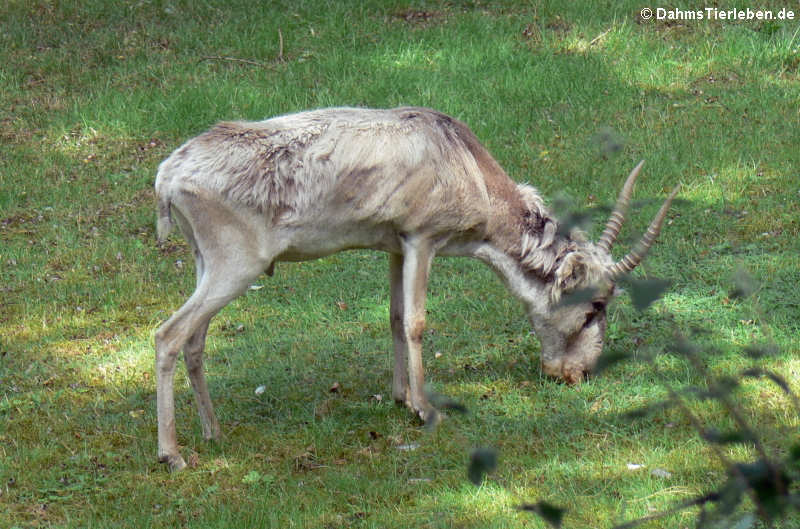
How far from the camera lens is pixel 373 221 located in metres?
6.09

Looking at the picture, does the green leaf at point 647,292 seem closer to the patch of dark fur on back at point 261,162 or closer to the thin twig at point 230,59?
the patch of dark fur on back at point 261,162

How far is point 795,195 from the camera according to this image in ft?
32.3

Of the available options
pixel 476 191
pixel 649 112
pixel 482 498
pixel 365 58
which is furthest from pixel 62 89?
pixel 482 498

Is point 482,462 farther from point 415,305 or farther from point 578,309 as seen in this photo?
point 578,309

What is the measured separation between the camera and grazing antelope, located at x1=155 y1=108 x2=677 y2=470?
5.77 metres

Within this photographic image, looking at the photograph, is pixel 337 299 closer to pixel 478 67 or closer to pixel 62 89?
pixel 478 67

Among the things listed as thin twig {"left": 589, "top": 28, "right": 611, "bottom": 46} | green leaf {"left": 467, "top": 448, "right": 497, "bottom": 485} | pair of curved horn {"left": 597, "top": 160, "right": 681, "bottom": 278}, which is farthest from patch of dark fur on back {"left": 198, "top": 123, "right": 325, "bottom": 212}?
thin twig {"left": 589, "top": 28, "right": 611, "bottom": 46}

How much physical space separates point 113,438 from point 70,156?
5.93 m

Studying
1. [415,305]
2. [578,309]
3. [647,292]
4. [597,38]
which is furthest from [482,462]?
[597,38]

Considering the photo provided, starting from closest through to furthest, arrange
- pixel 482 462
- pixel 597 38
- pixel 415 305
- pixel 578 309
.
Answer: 1. pixel 482 462
2. pixel 415 305
3. pixel 578 309
4. pixel 597 38

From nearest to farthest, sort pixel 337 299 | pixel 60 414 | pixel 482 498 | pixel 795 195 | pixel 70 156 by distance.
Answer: pixel 482 498, pixel 60 414, pixel 337 299, pixel 795 195, pixel 70 156

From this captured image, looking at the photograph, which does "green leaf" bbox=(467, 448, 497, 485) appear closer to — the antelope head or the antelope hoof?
the antelope hoof

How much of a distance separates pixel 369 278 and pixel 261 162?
10.4ft

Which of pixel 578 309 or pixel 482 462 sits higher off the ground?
pixel 482 462
